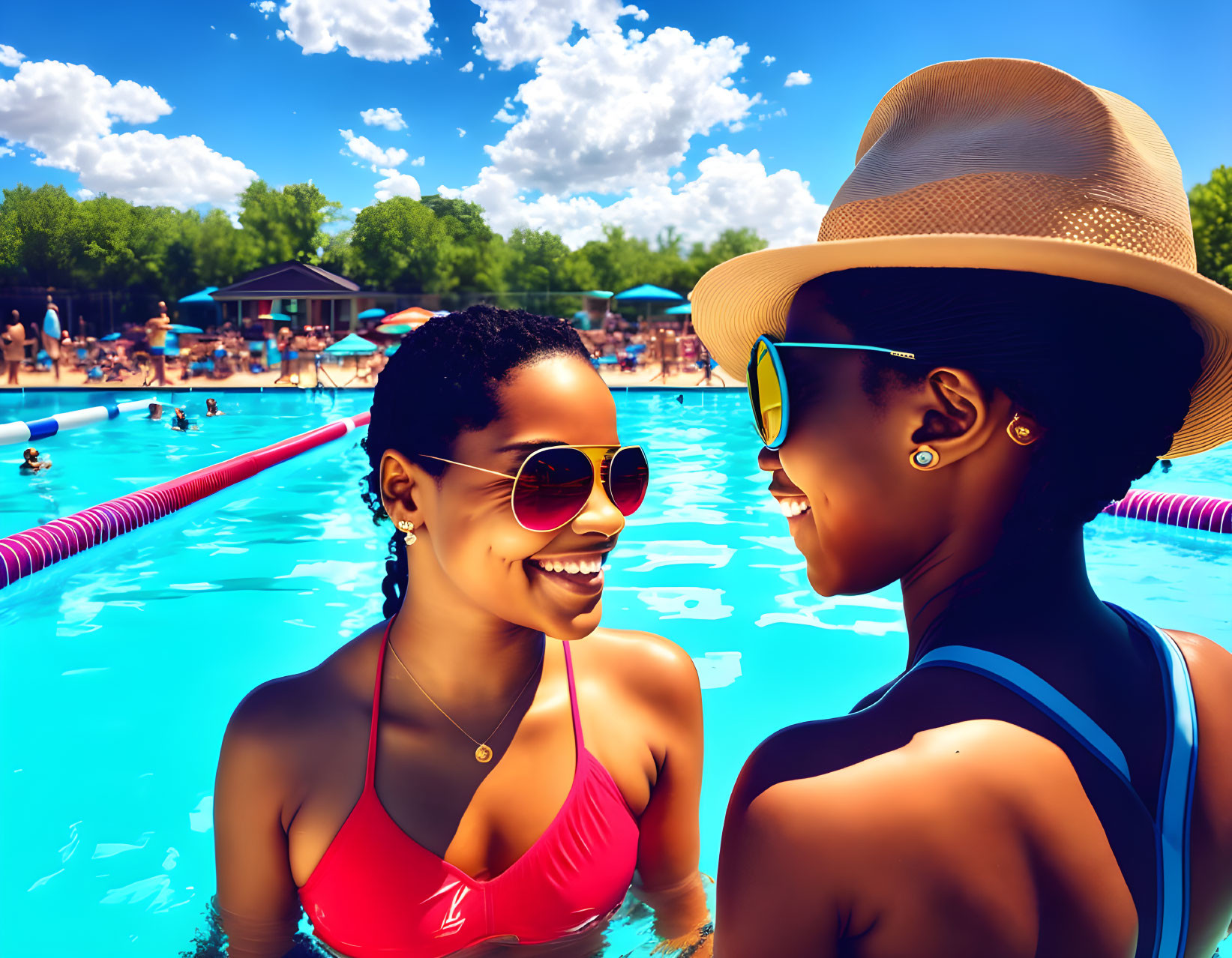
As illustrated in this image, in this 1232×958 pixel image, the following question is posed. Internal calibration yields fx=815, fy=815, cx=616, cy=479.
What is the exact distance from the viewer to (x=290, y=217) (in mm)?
63500

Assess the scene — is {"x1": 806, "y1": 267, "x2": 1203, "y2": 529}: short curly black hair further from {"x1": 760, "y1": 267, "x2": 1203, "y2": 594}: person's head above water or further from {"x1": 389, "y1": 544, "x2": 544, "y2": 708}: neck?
{"x1": 389, "y1": 544, "x2": 544, "y2": 708}: neck

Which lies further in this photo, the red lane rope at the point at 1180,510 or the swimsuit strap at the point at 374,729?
the red lane rope at the point at 1180,510

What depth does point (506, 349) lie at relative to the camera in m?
1.71

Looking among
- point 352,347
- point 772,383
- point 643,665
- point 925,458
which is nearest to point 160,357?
point 352,347

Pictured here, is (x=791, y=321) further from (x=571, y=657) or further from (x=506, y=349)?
(x=571, y=657)

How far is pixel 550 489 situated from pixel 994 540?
88cm

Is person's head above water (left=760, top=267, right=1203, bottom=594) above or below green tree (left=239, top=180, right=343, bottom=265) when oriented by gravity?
below

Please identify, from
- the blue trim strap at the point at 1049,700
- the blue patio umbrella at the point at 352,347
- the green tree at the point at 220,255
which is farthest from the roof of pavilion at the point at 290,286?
the blue trim strap at the point at 1049,700

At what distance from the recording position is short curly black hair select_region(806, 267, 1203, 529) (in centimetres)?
101

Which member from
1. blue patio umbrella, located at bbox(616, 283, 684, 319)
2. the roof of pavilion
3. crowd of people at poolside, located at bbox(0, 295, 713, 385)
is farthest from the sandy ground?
the roof of pavilion

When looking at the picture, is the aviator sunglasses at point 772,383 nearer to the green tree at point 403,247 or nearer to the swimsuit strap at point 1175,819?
the swimsuit strap at point 1175,819

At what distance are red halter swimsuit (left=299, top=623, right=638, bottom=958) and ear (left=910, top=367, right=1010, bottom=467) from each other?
115 centimetres

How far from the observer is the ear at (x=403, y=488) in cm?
176

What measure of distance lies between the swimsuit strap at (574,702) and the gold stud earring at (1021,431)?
1.22 m
